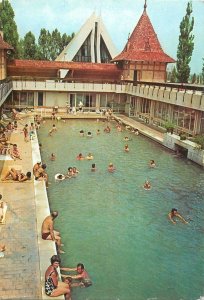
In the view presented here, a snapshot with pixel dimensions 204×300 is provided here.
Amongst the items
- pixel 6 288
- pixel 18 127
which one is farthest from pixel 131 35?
pixel 6 288

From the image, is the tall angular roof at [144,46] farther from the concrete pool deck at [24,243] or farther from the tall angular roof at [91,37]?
the concrete pool deck at [24,243]

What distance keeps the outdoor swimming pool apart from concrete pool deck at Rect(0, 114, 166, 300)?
847mm

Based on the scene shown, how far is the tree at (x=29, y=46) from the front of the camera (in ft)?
213

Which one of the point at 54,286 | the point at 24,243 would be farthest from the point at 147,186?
the point at 54,286

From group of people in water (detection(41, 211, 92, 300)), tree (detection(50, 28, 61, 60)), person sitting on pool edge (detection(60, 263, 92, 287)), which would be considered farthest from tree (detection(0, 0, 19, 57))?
person sitting on pool edge (detection(60, 263, 92, 287))

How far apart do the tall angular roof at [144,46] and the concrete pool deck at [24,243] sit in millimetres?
29922

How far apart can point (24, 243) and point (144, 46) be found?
3881 cm

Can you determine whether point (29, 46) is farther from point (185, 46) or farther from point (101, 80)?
point (185, 46)

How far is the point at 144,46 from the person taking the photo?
44.9 meters

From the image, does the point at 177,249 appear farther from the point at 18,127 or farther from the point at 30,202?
the point at 18,127

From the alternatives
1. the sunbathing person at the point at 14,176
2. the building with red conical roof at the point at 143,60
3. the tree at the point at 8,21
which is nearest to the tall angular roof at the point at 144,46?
the building with red conical roof at the point at 143,60

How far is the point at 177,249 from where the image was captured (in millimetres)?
11195

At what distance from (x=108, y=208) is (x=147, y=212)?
1.53 m

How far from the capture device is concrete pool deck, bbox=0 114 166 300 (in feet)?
26.3
